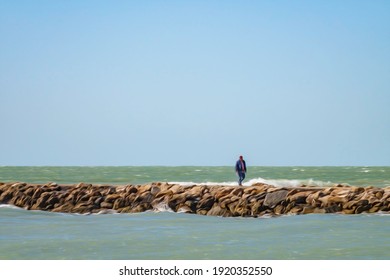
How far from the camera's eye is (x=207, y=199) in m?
28.6

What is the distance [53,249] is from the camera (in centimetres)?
1900

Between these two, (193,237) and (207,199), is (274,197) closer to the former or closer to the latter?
(207,199)

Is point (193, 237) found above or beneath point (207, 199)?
beneath

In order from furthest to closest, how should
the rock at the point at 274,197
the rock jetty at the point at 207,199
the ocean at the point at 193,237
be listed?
the rock at the point at 274,197 → the rock jetty at the point at 207,199 → the ocean at the point at 193,237

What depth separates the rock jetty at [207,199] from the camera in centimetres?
2750

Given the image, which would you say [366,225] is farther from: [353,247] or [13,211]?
[13,211]

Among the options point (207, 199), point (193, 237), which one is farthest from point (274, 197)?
point (193, 237)

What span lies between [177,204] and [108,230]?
634cm

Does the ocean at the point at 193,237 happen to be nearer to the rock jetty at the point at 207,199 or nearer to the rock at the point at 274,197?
the rock jetty at the point at 207,199

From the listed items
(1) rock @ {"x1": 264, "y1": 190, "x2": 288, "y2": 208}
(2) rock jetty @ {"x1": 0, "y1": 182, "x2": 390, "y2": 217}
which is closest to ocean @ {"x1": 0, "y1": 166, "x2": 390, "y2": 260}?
(2) rock jetty @ {"x1": 0, "y1": 182, "x2": 390, "y2": 217}

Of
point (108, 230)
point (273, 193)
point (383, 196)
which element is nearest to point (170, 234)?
point (108, 230)

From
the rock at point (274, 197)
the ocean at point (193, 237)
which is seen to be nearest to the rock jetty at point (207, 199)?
the rock at point (274, 197)
